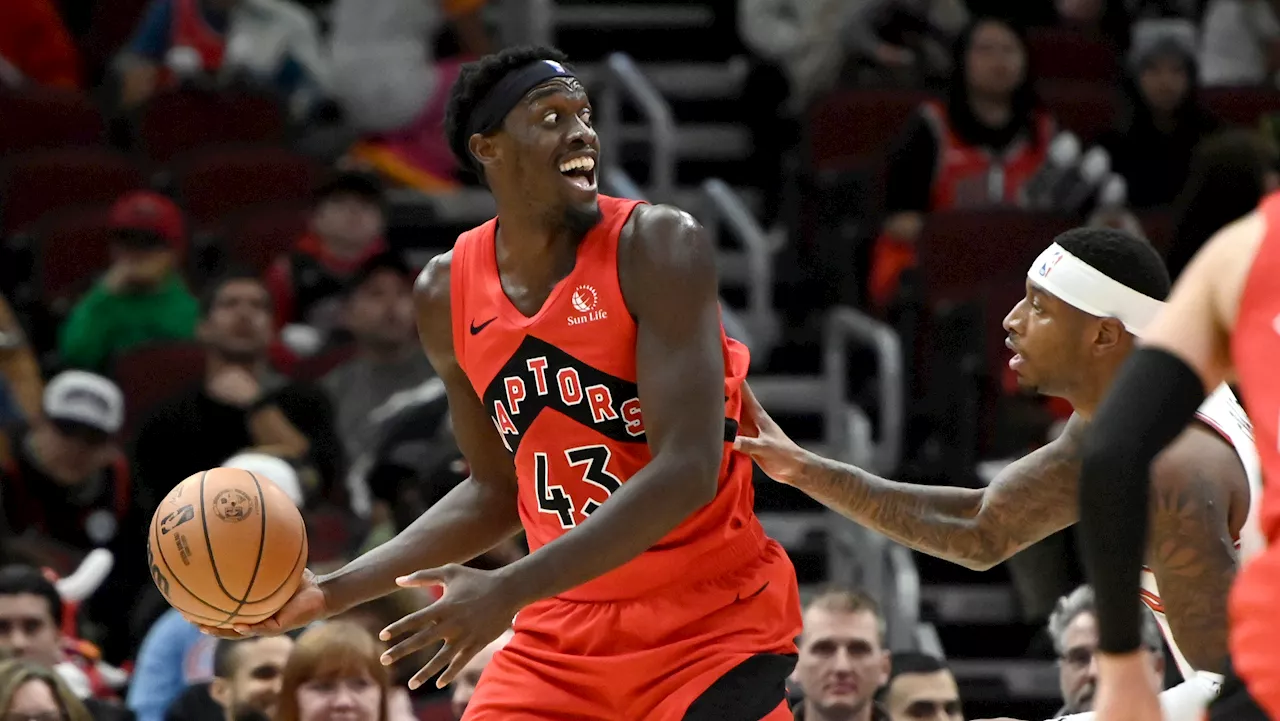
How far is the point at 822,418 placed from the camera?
31.3 ft

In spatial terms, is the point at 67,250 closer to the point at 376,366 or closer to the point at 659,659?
the point at 376,366

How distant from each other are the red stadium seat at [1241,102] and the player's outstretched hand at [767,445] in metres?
6.33

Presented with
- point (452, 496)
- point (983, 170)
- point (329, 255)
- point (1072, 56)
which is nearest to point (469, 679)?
point (452, 496)

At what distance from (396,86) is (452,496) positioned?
5.97 m

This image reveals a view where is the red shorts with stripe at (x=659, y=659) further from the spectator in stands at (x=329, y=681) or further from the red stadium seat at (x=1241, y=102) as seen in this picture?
the red stadium seat at (x=1241, y=102)

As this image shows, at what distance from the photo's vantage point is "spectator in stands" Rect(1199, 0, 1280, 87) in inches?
440

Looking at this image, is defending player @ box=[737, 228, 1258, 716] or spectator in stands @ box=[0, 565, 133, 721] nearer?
defending player @ box=[737, 228, 1258, 716]

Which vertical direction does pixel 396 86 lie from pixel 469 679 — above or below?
above

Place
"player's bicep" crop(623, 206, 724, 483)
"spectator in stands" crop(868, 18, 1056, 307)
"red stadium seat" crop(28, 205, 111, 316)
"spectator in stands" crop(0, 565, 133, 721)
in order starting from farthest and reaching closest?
"red stadium seat" crop(28, 205, 111, 316)
"spectator in stands" crop(868, 18, 1056, 307)
"spectator in stands" crop(0, 565, 133, 721)
"player's bicep" crop(623, 206, 724, 483)

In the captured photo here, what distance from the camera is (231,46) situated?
416 inches

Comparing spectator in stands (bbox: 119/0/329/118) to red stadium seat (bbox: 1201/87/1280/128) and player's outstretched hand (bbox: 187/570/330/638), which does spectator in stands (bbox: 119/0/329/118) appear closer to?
red stadium seat (bbox: 1201/87/1280/128)

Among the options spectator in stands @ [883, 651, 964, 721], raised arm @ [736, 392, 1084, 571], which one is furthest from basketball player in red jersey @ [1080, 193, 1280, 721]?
spectator in stands @ [883, 651, 964, 721]

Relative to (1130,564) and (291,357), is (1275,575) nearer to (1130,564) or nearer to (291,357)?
(1130,564)

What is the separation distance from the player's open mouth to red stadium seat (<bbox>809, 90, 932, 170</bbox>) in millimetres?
5880
